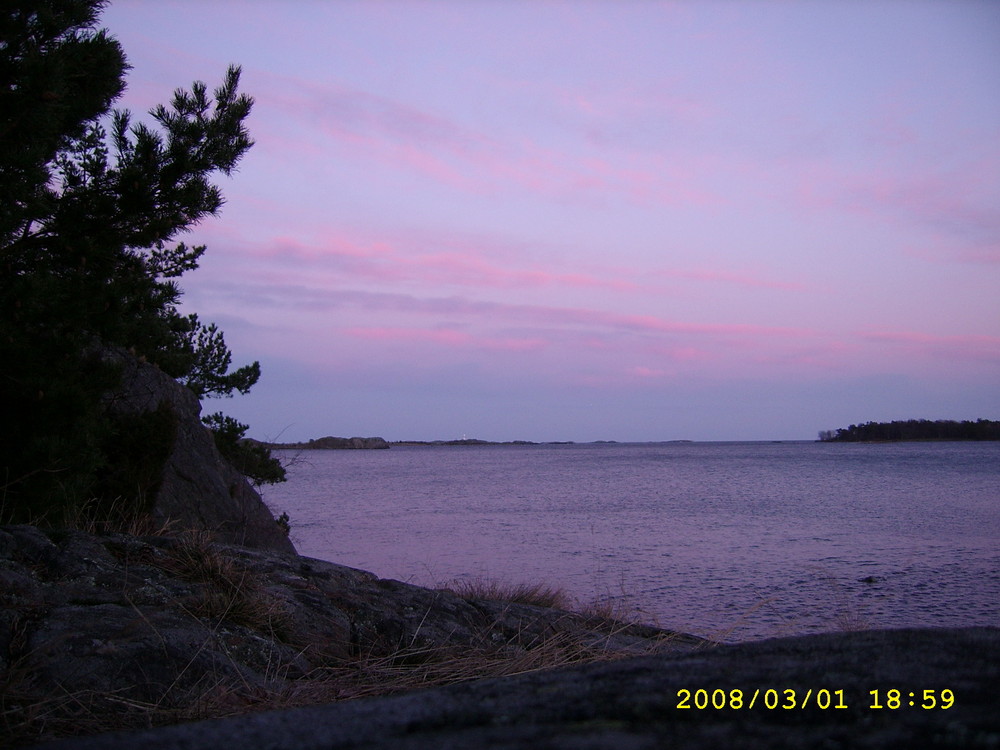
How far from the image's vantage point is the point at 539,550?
67.7ft

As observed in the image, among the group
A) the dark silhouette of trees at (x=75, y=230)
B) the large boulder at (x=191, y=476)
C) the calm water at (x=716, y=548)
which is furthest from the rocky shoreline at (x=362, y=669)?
the large boulder at (x=191, y=476)

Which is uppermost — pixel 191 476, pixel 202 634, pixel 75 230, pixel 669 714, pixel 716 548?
pixel 75 230

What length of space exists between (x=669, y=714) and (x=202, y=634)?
8.36 feet

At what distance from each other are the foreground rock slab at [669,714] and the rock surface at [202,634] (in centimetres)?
127

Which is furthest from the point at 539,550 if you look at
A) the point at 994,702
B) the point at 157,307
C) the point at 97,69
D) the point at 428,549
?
the point at 994,702

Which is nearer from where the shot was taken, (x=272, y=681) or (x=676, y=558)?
(x=272, y=681)

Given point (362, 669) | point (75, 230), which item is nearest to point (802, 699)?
point (362, 669)

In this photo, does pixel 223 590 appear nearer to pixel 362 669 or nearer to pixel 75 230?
pixel 362 669

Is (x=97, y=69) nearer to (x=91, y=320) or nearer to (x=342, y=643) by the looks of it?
(x=91, y=320)

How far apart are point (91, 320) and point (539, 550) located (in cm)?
1533

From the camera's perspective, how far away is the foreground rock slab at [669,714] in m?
1.10

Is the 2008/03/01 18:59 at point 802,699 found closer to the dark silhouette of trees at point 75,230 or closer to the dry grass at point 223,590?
the dry grass at point 223,590

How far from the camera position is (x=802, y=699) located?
1282 millimetres

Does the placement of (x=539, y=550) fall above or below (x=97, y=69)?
below
